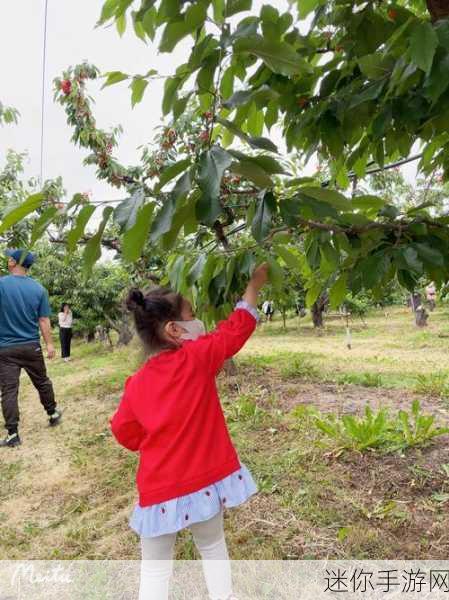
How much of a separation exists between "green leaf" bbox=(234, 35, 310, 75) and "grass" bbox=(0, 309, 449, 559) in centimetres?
116

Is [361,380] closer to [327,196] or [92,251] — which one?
[327,196]

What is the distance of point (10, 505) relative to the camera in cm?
288

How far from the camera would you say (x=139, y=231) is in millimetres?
839

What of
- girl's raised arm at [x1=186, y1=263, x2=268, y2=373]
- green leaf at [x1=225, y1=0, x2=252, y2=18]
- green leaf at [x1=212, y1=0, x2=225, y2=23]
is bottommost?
girl's raised arm at [x1=186, y1=263, x2=268, y2=373]

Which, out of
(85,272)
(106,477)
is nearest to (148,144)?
(106,477)

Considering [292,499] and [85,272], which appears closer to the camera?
[85,272]

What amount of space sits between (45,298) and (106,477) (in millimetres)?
1733

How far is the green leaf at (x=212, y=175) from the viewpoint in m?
0.76

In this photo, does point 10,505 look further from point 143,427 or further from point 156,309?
point 156,309

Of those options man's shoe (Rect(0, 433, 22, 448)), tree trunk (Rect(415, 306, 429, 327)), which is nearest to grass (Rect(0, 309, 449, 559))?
man's shoe (Rect(0, 433, 22, 448))

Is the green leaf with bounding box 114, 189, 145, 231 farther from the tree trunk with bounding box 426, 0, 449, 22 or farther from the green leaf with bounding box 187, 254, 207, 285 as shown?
the tree trunk with bounding box 426, 0, 449, 22

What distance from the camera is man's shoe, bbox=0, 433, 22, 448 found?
3.96 m

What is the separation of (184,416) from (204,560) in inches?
22.6

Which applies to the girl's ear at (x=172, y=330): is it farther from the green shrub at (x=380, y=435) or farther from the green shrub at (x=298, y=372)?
the green shrub at (x=298, y=372)
